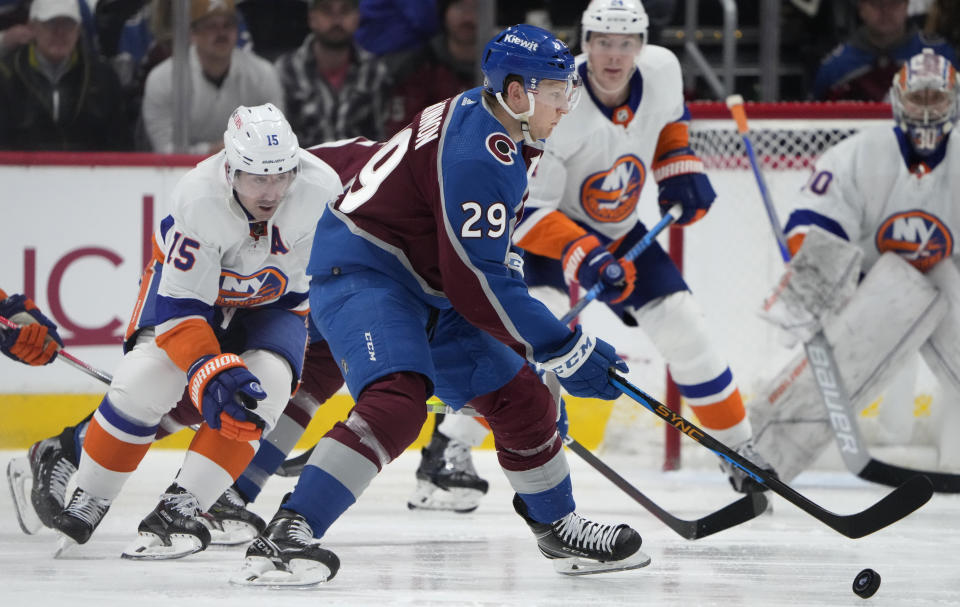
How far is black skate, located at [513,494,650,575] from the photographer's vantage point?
240 cm

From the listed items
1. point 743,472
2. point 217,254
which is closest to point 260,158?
point 217,254

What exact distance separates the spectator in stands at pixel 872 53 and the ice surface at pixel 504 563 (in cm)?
167

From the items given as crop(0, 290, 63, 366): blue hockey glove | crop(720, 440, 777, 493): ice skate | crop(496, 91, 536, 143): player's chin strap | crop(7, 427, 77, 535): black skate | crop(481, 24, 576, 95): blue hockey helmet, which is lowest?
crop(720, 440, 777, 493): ice skate

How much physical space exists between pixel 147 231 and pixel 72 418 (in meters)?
0.61

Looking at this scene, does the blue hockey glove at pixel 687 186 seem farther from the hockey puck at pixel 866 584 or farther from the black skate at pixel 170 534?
the black skate at pixel 170 534

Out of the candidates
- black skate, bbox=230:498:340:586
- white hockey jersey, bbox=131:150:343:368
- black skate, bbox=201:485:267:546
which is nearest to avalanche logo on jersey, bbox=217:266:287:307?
white hockey jersey, bbox=131:150:343:368

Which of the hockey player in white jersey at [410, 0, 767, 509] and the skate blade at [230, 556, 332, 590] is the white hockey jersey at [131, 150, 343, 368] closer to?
the skate blade at [230, 556, 332, 590]

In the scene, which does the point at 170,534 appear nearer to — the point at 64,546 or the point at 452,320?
the point at 64,546

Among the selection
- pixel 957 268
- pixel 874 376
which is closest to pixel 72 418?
pixel 874 376

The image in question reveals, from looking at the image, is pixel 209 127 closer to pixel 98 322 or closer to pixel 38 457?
pixel 98 322

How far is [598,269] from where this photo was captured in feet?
10.3

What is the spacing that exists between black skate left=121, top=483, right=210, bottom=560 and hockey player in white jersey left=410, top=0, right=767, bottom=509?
2.93 feet

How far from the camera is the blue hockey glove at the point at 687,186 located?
337 centimetres

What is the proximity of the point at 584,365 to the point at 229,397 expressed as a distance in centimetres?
64
